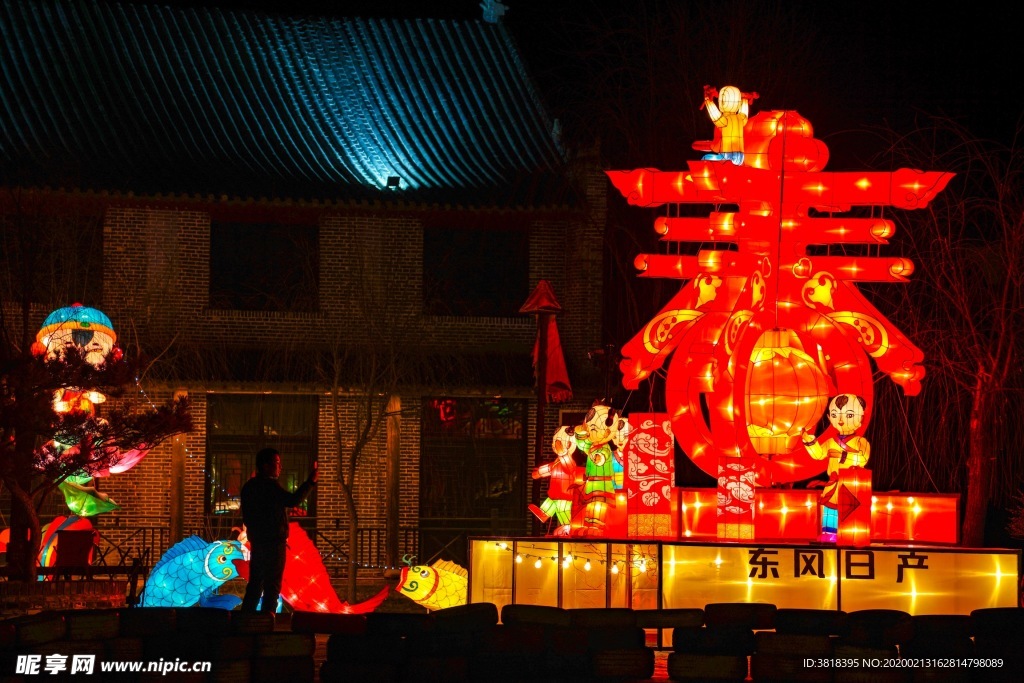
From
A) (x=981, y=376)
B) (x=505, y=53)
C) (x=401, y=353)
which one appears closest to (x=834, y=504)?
(x=981, y=376)

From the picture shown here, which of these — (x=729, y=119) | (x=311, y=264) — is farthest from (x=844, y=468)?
(x=311, y=264)

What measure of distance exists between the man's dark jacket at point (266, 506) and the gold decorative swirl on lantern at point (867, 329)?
6073 millimetres

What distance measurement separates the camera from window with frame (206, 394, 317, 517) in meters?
22.9

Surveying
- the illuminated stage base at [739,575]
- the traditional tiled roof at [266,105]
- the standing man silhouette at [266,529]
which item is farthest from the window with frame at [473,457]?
the standing man silhouette at [266,529]

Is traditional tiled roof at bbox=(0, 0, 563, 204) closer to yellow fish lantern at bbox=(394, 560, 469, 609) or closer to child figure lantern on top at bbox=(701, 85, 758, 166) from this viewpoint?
child figure lantern on top at bbox=(701, 85, 758, 166)

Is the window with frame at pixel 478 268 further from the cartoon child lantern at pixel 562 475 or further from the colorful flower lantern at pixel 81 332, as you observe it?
the cartoon child lantern at pixel 562 475

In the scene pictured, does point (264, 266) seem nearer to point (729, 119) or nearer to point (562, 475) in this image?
point (562, 475)

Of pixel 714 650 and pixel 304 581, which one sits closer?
pixel 714 650

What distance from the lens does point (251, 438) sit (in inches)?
907

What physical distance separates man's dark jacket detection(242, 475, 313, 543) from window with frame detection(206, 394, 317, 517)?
A: 10702 millimetres

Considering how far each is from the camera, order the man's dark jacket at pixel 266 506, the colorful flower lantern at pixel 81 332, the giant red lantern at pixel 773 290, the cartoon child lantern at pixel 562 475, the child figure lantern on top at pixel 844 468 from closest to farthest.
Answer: the man's dark jacket at pixel 266 506 → the child figure lantern on top at pixel 844 468 → the giant red lantern at pixel 773 290 → the cartoon child lantern at pixel 562 475 → the colorful flower lantern at pixel 81 332

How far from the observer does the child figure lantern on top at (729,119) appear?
15461 mm

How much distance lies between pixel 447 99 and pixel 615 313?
15.3ft

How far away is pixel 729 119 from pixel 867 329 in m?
2.66
